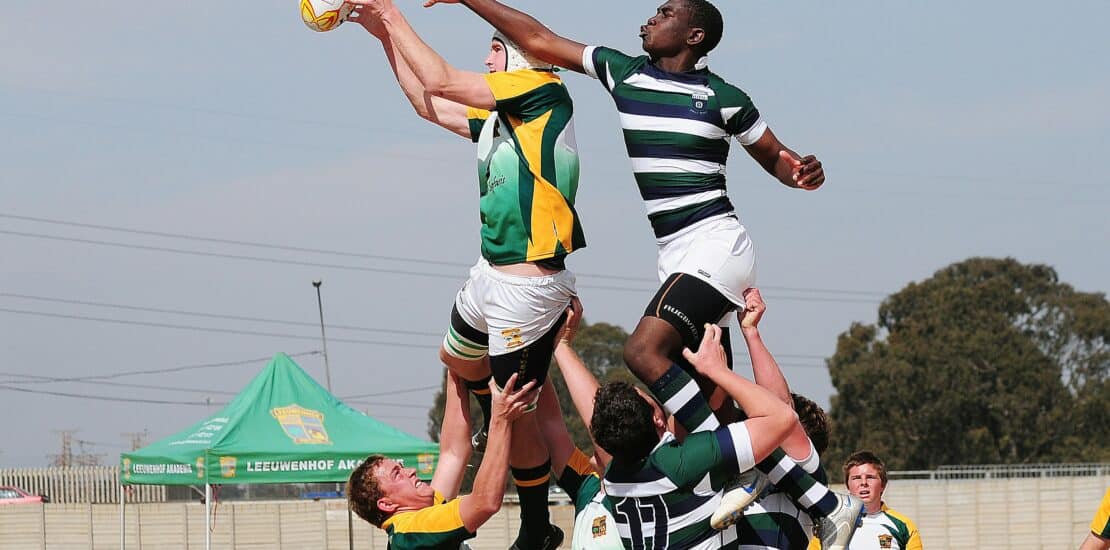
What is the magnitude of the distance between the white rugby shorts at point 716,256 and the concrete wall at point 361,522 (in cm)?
2001

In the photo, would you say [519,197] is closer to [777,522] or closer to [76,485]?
[777,522]

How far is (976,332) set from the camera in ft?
224

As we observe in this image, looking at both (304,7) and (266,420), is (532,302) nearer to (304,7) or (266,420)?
(304,7)

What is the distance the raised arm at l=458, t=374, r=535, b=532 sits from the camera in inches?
267

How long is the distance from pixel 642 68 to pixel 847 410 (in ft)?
197

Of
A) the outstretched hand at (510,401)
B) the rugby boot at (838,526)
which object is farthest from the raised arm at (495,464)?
the rugby boot at (838,526)

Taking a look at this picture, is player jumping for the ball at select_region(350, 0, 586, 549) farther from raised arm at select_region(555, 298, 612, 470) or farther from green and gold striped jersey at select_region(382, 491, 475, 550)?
green and gold striped jersey at select_region(382, 491, 475, 550)

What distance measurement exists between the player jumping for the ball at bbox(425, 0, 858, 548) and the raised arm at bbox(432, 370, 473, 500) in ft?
5.54

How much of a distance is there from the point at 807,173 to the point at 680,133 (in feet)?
2.01

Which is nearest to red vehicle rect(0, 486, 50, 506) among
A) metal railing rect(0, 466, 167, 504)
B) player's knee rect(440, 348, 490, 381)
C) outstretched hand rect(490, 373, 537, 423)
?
metal railing rect(0, 466, 167, 504)

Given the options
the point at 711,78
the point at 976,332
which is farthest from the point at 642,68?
the point at 976,332

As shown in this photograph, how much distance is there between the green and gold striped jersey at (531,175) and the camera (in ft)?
22.7

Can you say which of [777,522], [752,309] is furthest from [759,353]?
[777,522]

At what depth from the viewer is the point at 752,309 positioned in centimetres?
658
